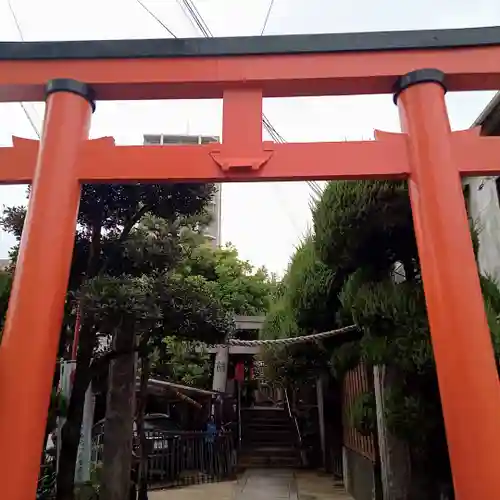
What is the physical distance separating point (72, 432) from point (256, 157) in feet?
12.9

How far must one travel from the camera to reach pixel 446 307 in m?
3.07

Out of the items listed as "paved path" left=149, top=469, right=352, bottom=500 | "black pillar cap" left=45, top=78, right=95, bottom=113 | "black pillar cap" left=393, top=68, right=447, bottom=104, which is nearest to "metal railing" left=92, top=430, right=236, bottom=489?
"paved path" left=149, top=469, right=352, bottom=500

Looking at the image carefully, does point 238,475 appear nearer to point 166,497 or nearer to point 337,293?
point 166,497

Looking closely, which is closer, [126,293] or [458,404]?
[458,404]

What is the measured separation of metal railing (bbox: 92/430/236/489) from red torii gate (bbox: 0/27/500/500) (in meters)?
7.80

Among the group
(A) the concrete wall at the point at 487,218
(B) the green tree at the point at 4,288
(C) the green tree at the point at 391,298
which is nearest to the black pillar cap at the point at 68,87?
Answer: (B) the green tree at the point at 4,288

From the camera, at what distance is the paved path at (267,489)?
30.2ft

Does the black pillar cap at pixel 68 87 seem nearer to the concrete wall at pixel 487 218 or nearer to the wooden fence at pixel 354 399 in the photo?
the concrete wall at pixel 487 218

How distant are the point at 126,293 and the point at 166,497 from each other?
5.47 meters

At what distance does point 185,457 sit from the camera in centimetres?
1152

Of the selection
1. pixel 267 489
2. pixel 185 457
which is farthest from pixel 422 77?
pixel 185 457

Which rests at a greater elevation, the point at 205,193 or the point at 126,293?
the point at 205,193

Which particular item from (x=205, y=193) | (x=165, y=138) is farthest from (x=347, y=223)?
(x=165, y=138)

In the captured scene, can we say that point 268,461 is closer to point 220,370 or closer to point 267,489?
point 220,370
